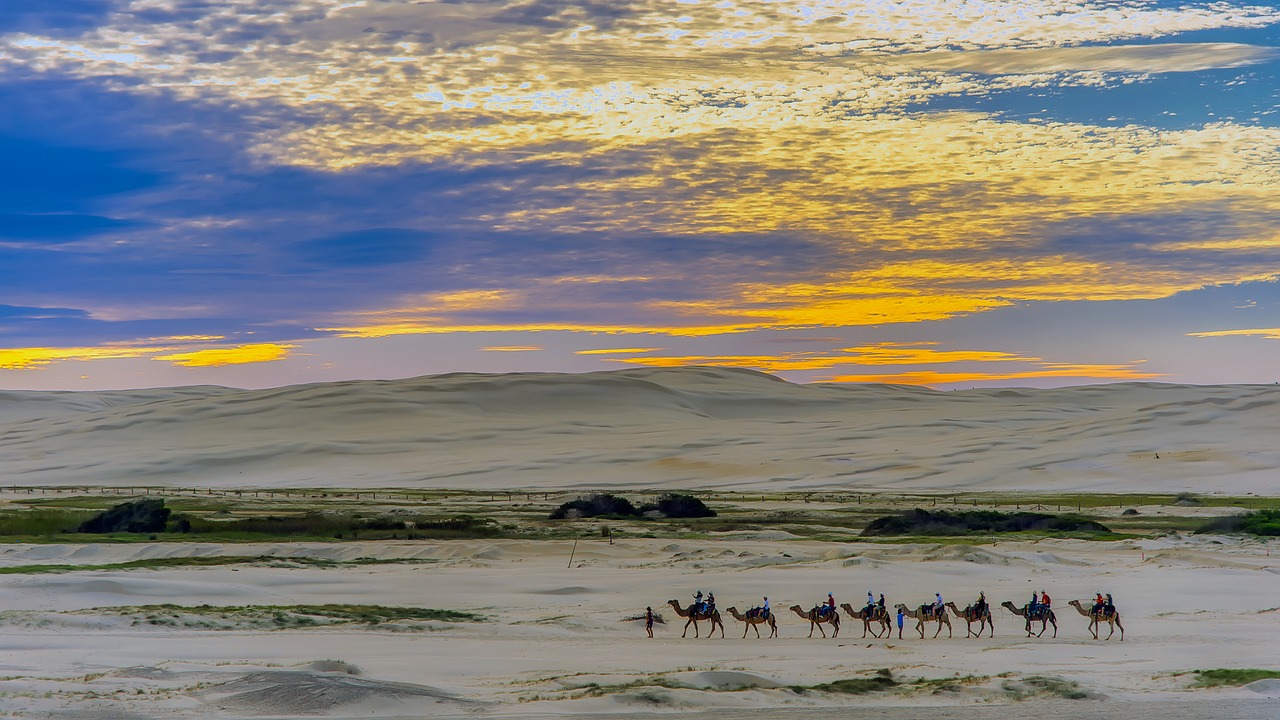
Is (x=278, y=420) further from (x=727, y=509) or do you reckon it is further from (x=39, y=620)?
(x=39, y=620)

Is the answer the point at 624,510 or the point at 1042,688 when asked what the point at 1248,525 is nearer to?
the point at 624,510

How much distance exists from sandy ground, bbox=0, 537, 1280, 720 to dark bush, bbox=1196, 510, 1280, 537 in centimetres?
440

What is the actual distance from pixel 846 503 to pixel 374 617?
1443 inches

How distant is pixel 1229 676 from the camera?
57.1ft

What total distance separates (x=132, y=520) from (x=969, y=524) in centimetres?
2787

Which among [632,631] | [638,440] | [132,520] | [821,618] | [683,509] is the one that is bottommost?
[632,631]

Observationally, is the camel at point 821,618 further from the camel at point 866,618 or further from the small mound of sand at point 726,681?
the small mound of sand at point 726,681

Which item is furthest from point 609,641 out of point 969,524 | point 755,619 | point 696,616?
point 969,524

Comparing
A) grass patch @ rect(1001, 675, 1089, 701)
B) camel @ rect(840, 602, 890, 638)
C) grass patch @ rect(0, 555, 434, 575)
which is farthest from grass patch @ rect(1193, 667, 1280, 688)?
grass patch @ rect(0, 555, 434, 575)

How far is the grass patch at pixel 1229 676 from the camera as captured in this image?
17094 mm

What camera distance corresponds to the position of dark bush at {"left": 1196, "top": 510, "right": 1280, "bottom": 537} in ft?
124

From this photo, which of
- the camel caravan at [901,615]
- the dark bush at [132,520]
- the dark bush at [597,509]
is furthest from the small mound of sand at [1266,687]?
the dark bush at [132,520]

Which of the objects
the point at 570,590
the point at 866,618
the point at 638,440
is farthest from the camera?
the point at 638,440

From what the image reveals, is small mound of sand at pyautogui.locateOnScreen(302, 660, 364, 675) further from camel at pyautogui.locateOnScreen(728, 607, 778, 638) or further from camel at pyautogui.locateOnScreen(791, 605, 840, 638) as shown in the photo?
camel at pyautogui.locateOnScreen(791, 605, 840, 638)
